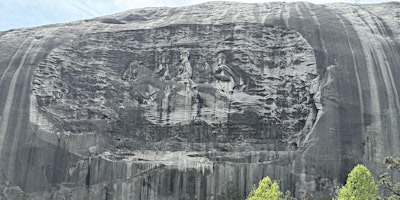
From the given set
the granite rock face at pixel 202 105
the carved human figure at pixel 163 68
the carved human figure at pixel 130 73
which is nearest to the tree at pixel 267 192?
the granite rock face at pixel 202 105

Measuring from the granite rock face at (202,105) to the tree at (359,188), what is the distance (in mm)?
5769

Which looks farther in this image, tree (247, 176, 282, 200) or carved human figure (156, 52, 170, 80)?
carved human figure (156, 52, 170, 80)

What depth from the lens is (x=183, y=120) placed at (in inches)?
909

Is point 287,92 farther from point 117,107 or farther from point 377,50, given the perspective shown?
point 117,107

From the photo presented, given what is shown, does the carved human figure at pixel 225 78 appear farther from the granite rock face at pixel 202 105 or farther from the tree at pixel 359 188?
the tree at pixel 359 188

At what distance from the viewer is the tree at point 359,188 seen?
14.9 metres

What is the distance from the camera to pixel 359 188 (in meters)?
15.0

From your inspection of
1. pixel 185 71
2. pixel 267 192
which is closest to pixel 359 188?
pixel 267 192

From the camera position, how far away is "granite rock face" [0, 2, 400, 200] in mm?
21609

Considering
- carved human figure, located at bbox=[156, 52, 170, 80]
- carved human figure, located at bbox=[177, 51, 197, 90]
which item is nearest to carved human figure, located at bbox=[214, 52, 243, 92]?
carved human figure, located at bbox=[177, 51, 197, 90]

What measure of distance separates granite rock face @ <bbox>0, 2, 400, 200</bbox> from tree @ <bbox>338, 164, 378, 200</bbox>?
5769 millimetres

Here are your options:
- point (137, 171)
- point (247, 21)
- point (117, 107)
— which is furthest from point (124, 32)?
point (137, 171)

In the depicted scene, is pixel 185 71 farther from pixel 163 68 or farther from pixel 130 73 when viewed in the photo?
pixel 130 73

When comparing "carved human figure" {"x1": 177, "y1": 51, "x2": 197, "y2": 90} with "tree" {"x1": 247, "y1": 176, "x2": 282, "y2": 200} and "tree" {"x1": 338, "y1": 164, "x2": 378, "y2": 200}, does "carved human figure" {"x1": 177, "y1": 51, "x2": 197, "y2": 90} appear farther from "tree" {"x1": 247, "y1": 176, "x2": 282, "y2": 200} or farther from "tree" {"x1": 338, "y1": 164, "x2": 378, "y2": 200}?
"tree" {"x1": 338, "y1": 164, "x2": 378, "y2": 200}
